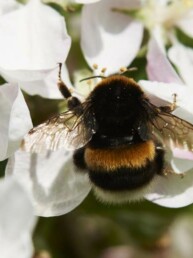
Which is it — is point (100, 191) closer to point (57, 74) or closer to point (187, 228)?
point (57, 74)

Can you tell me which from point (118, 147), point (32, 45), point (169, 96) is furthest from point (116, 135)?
point (32, 45)

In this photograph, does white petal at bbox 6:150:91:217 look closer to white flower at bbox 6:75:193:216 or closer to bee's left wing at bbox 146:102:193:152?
white flower at bbox 6:75:193:216

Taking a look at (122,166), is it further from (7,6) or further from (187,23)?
(187,23)

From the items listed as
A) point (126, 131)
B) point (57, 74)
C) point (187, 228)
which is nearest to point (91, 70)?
point (57, 74)

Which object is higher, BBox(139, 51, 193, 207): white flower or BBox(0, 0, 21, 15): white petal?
BBox(0, 0, 21, 15): white petal

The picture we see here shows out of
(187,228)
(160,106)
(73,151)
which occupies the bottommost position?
(187,228)

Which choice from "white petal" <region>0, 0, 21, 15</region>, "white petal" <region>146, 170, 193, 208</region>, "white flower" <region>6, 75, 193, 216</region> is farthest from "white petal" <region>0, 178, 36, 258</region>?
"white petal" <region>0, 0, 21, 15</region>

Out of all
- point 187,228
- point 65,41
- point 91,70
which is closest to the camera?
point 65,41

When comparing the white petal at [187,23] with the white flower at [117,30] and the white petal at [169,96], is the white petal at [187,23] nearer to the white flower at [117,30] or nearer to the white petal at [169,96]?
the white flower at [117,30]
